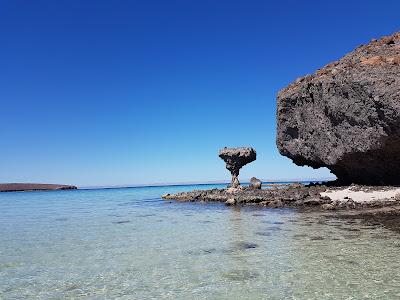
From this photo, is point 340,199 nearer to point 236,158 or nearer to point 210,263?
point 210,263

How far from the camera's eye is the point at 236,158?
6075 centimetres

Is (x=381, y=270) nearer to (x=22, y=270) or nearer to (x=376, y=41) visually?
(x=22, y=270)

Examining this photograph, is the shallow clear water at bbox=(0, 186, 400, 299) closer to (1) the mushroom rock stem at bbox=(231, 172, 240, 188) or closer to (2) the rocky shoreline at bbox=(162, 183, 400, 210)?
(2) the rocky shoreline at bbox=(162, 183, 400, 210)

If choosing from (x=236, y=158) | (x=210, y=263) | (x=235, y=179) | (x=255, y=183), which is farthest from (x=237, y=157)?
(x=210, y=263)

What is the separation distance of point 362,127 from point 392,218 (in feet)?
48.8

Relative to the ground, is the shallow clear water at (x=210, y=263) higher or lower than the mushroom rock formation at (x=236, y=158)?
lower

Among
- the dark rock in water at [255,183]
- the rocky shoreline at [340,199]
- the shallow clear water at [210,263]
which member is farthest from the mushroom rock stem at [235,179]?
the shallow clear water at [210,263]

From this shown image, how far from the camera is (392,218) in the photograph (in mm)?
20719

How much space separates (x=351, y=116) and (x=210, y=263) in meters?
27.4

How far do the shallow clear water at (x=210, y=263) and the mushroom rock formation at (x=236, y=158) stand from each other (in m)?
40.1

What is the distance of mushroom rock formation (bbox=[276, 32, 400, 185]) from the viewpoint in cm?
3092

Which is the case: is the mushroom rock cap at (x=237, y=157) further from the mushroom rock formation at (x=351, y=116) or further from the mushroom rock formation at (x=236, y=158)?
the mushroom rock formation at (x=351, y=116)

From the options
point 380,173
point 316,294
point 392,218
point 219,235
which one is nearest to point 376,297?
point 316,294

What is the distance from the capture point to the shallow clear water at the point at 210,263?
30.5ft
